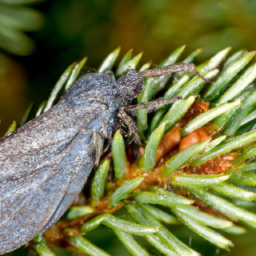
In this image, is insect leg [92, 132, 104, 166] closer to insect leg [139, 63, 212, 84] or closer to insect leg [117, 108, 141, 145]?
insect leg [117, 108, 141, 145]

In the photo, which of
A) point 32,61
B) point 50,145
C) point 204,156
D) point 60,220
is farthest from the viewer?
point 32,61

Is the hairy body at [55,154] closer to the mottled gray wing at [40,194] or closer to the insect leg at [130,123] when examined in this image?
the mottled gray wing at [40,194]

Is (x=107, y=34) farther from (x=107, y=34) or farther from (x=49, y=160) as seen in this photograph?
(x=49, y=160)

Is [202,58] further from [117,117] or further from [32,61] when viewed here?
[32,61]

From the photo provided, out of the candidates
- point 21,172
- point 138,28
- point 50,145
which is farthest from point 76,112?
point 138,28

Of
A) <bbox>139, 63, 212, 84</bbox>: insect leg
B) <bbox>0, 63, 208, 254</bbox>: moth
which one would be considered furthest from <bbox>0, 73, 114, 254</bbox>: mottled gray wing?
<bbox>139, 63, 212, 84</bbox>: insect leg

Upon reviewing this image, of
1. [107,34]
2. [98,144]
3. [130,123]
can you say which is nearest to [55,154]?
[98,144]

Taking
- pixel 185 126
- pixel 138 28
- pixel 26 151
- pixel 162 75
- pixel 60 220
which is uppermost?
pixel 138 28
